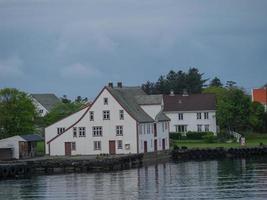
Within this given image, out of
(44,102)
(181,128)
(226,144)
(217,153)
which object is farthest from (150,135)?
(44,102)

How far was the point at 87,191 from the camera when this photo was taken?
7725 cm

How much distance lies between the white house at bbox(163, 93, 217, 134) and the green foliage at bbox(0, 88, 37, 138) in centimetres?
3307

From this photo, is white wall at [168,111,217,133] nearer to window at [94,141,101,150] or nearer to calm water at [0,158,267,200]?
window at [94,141,101,150]

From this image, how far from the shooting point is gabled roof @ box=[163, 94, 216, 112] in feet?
Result: 499

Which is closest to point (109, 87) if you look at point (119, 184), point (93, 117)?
point (93, 117)

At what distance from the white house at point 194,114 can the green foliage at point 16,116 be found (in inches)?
→ 1302

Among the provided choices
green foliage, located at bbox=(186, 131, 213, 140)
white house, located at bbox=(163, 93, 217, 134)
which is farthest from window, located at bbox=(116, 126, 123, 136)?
white house, located at bbox=(163, 93, 217, 134)

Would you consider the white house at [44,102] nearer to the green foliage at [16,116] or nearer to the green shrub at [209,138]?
the green shrub at [209,138]

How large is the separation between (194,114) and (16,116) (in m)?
37.7

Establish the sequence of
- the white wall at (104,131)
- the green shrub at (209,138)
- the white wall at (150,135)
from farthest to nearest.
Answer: the green shrub at (209,138)
the white wall at (150,135)
the white wall at (104,131)

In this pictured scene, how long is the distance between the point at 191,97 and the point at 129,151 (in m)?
41.6

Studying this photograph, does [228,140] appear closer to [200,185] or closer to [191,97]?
[191,97]

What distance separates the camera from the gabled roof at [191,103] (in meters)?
152

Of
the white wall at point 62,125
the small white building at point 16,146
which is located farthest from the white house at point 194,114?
the small white building at point 16,146
